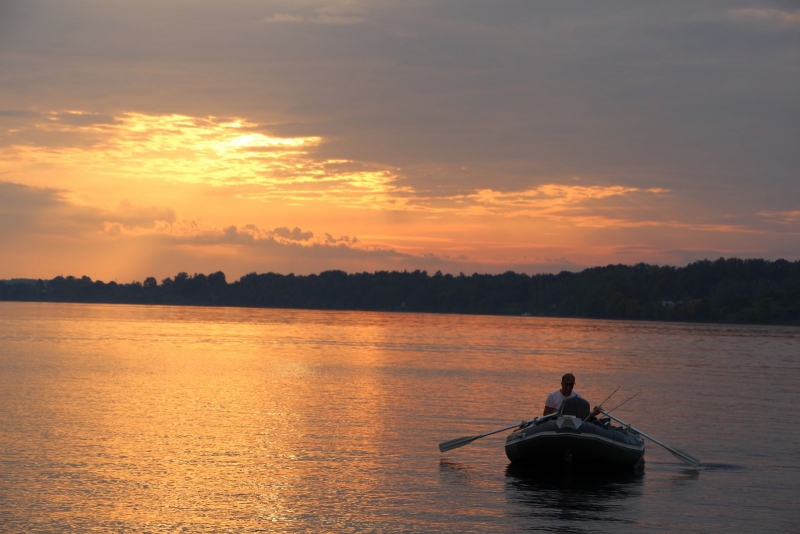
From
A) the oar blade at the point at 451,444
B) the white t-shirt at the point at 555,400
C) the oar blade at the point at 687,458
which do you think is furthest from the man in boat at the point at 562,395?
the oar blade at the point at 687,458

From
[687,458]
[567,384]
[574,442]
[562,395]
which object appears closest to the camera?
[574,442]

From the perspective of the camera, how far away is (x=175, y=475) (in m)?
19.2

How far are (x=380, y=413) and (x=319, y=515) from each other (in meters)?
14.7

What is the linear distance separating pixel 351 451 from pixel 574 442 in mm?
5842

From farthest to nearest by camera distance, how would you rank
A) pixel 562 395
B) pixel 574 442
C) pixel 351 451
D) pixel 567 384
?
1. pixel 351 451
2. pixel 562 395
3. pixel 567 384
4. pixel 574 442

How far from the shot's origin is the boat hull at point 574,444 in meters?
A: 20.0

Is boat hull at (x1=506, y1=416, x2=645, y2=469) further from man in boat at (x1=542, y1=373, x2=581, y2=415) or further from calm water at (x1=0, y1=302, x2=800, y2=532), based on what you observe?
man in boat at (x1=542, y1=373, x2=581, y2=415)

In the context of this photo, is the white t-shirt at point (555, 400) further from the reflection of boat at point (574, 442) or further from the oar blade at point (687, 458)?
the oar blade at point (687, 458)

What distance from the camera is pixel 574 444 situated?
20.0 m

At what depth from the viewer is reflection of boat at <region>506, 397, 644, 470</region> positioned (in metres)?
20.0

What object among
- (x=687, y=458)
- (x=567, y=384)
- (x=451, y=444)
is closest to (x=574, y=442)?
(x=567, y=384)

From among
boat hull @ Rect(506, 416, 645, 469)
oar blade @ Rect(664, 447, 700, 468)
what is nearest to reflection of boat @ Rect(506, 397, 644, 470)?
boat hull @ Rect(506, 416, 645, 469)

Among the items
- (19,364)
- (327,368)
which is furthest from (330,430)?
(19,364)

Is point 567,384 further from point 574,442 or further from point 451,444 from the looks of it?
point 451,444
